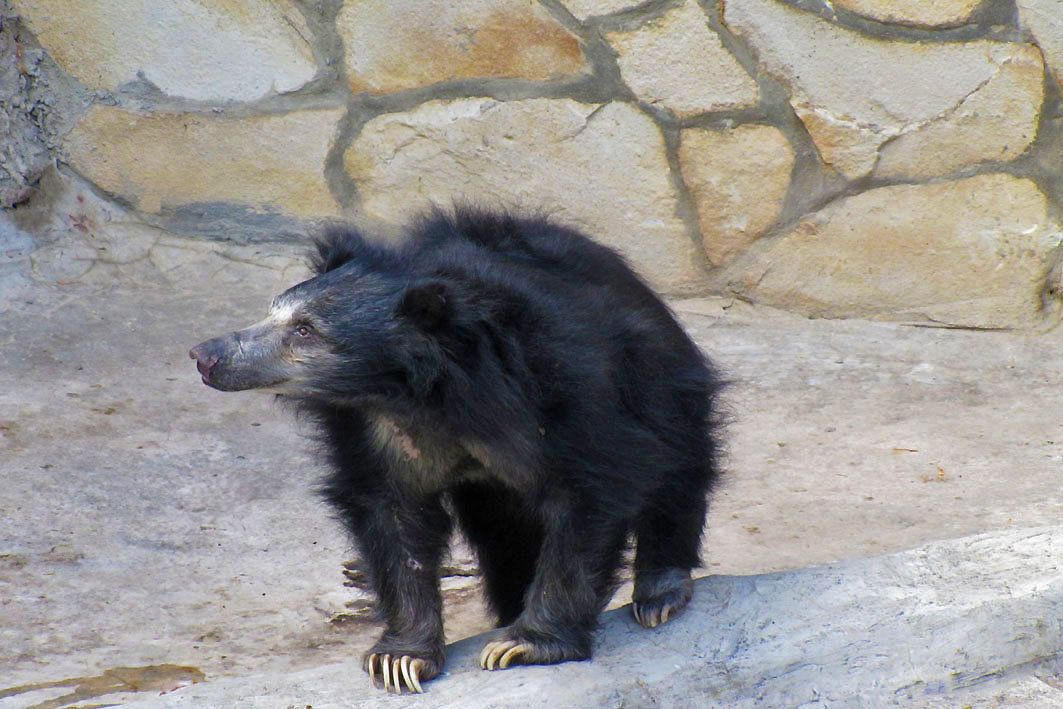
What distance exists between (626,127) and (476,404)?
110 inches

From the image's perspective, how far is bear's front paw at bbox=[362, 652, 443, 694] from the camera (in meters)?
2.64

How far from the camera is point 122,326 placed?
5137mm

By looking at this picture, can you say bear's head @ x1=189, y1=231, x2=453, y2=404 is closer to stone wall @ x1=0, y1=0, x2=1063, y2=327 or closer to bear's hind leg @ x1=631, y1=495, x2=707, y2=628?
bear's hind leg @ x1=631, y1=495, x2=707, y2=628

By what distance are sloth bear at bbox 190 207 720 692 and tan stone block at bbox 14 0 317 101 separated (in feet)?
8.76

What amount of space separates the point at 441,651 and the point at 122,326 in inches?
111

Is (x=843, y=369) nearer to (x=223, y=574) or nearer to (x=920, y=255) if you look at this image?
(x=920, y=255)

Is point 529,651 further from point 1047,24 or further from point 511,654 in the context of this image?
point 1047,24

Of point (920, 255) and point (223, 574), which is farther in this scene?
point (920, 255)

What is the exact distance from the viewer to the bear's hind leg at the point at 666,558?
2.94 m

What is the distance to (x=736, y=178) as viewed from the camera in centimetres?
520

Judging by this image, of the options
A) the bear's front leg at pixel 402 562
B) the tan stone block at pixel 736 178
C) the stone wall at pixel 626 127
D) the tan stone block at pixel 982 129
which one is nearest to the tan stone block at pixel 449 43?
the stone wall at pixel 626 127

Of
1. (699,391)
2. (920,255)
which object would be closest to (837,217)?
(920,255)

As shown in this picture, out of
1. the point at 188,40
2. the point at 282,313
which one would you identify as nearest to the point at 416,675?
the point at 282,313

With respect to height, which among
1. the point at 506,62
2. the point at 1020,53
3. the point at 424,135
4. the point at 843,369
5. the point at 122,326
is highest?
the point at 1020,53
